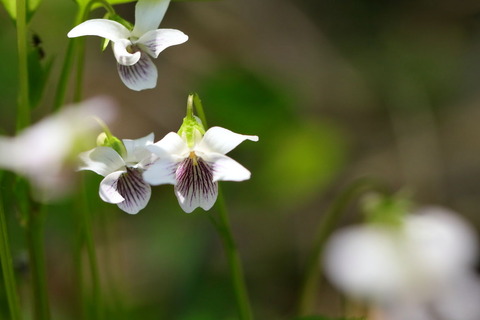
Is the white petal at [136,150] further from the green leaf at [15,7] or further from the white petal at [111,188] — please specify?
the green leaf at [15,7]

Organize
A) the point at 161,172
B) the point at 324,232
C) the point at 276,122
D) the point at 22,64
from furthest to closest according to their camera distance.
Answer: the point at 276,122 < the point at 324,232 < the point at 22,64 < the point at 161,172

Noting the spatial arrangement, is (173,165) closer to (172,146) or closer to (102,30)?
(172,146)

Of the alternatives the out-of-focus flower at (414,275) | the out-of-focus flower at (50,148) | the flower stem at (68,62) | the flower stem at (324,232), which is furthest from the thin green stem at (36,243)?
the flower stem at (324,232)

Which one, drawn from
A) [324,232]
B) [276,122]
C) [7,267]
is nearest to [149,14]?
[7,267]

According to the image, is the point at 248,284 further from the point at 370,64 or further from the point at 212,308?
the point at 370,64

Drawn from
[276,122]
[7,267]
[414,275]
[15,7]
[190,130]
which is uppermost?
[276,122]
